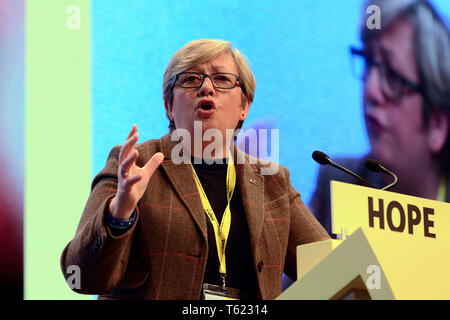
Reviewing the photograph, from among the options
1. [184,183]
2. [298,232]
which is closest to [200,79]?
[184,183]

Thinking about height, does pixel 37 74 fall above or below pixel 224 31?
below

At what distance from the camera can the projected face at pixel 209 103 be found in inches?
83.4

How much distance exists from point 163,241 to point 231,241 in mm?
233

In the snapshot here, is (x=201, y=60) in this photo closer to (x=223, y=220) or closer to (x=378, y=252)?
(x=223, y=220)

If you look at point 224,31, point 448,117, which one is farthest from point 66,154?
point 448,117

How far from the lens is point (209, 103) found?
2121 millimetres

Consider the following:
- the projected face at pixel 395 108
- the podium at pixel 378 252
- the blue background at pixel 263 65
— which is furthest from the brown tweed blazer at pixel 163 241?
the projected face at pixel 395 108

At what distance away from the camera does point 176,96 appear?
219cm

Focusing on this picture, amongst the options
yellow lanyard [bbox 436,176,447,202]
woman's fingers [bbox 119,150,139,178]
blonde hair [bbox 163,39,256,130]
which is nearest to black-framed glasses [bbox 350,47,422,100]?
yellow lanyard [bbox 436,176,447,202]

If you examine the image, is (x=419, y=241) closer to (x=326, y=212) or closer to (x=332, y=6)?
(x=326, y=212)

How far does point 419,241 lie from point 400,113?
2.44m

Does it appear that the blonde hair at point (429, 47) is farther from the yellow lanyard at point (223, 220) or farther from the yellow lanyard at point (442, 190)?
the yellow lanyard at point (223, 220)

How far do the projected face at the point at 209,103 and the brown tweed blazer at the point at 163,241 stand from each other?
120 mm

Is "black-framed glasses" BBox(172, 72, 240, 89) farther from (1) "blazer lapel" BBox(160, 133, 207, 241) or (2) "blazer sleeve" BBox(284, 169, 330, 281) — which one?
(2) "blazer sleeve" BBox(284, 169, 330, 281)
